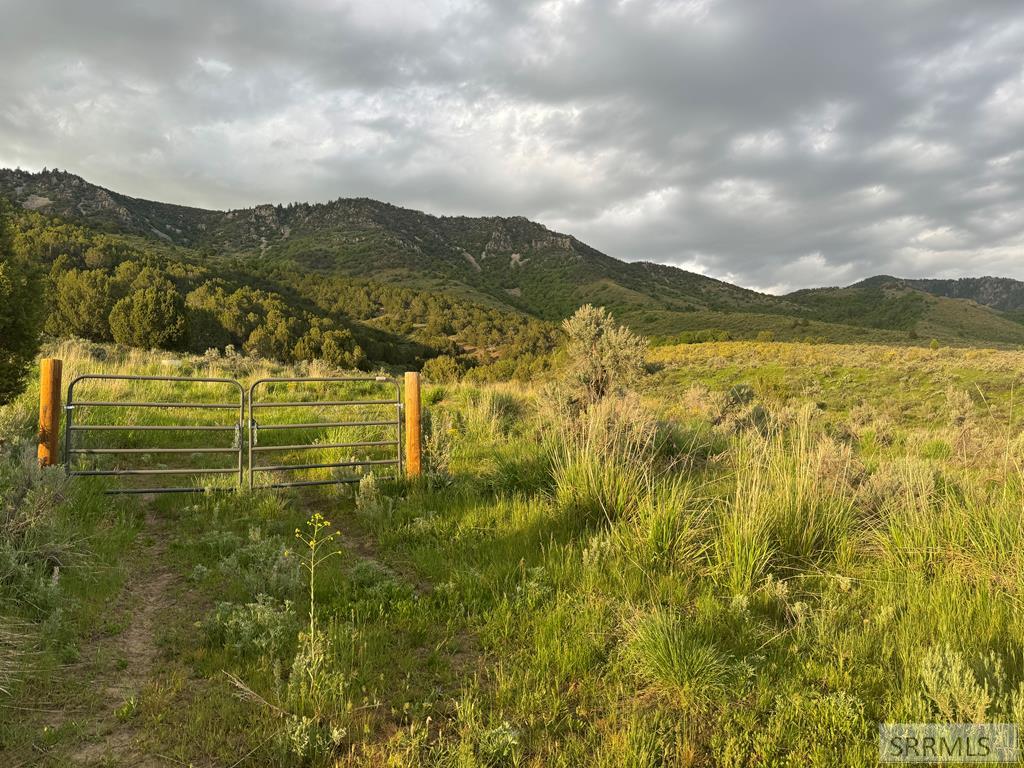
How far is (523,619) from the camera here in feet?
11.9

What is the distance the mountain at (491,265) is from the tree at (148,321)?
5595 centimetres

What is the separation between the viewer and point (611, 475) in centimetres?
542

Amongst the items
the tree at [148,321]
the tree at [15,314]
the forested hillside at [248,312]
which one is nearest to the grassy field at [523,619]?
the tree at [15,314]

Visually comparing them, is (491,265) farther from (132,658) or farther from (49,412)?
(132,658)

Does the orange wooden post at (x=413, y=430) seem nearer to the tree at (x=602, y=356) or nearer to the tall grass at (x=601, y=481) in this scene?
the tall grass at (x=601, y=481)

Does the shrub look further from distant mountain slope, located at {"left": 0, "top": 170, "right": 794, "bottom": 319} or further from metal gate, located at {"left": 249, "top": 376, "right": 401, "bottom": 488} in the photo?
distant mountain slope, located at {"left": 0, "top": 170, "right": 794, "bottom": 319}

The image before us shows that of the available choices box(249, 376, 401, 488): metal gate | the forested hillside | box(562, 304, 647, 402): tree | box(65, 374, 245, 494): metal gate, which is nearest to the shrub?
box(249, 376, 401, 488): metal gate

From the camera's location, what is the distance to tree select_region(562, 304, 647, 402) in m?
15.7

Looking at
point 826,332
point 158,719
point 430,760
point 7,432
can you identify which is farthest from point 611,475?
point 826,332

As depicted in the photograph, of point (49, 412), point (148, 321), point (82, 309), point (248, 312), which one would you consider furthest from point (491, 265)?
point (49, 412)

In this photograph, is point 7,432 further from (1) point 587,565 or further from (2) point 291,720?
(1) point 587,565

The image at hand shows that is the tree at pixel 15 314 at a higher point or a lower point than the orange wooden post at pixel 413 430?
higher

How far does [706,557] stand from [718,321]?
270 ft

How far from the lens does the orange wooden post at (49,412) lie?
6.18 metres
